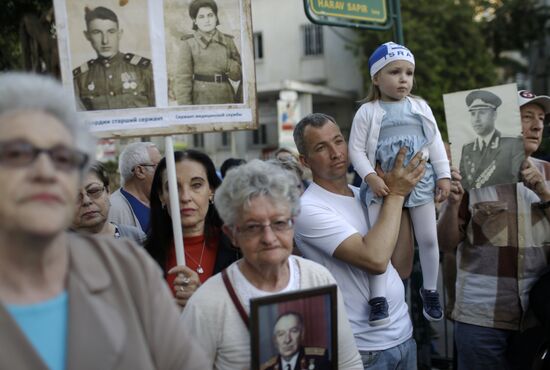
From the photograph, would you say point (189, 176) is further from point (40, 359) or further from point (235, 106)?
point (40, 359)

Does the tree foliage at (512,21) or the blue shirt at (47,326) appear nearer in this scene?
the blue shirt at (47,326)

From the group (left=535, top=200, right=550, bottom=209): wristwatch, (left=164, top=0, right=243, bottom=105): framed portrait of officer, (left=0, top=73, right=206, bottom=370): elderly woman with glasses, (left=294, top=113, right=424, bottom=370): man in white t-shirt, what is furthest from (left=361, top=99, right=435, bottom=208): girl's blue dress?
(left=0, top=73, right=206, bottom=370): elderly woman with glasses

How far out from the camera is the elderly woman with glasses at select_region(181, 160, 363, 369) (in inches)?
80.0

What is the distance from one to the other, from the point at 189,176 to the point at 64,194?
168cm

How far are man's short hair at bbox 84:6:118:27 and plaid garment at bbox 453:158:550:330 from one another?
7.41 feet

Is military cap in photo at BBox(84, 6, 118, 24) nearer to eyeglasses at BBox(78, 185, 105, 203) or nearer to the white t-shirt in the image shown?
the white t-shirt

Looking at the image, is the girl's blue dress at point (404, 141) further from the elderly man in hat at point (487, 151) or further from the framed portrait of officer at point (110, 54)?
the framed portrait of officer at point (110, 54)

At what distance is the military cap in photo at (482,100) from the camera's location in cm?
332

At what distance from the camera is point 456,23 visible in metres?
24.6

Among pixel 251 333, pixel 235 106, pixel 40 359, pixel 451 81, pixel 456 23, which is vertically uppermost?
pixel 456 23

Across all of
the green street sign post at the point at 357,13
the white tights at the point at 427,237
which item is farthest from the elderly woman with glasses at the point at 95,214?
the green street sign post at the point at 357,13

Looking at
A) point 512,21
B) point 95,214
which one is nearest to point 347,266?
point 95,214

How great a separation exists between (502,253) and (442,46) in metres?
23.0

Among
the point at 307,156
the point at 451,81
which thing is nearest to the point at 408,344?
the point at 307,156
